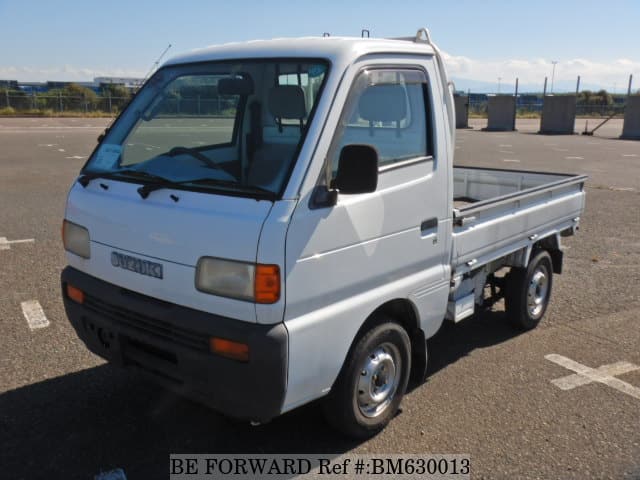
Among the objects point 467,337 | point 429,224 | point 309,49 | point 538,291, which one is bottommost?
point 467,337

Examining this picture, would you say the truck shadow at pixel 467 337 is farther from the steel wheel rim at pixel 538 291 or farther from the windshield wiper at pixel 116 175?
the windshield wiper at pixel 116 175

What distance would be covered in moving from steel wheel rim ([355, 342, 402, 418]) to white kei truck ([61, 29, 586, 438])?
0.4 inches

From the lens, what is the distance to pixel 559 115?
32188mm

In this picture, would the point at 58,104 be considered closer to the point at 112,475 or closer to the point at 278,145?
the point at 278,145

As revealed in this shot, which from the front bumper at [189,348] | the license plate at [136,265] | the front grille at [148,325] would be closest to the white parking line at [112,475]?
the front bumper at [189,348]

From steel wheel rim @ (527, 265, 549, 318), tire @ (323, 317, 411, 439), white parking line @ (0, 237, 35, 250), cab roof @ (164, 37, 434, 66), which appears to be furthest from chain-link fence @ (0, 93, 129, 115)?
tire @ (323, 317, 411, 439)

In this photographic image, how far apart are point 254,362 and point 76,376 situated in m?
2.07

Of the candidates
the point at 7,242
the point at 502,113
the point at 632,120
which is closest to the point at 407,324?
the point at 7,242

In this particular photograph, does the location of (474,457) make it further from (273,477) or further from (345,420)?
(273,477)

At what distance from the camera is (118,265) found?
3.19 meters

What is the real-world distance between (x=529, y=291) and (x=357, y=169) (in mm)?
2934

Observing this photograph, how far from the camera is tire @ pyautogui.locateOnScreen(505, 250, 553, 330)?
199 inches

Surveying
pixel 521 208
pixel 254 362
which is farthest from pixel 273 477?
pixel 521 208

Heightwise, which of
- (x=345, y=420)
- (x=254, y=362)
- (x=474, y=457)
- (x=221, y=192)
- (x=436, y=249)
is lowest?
(x=474, y=457)
